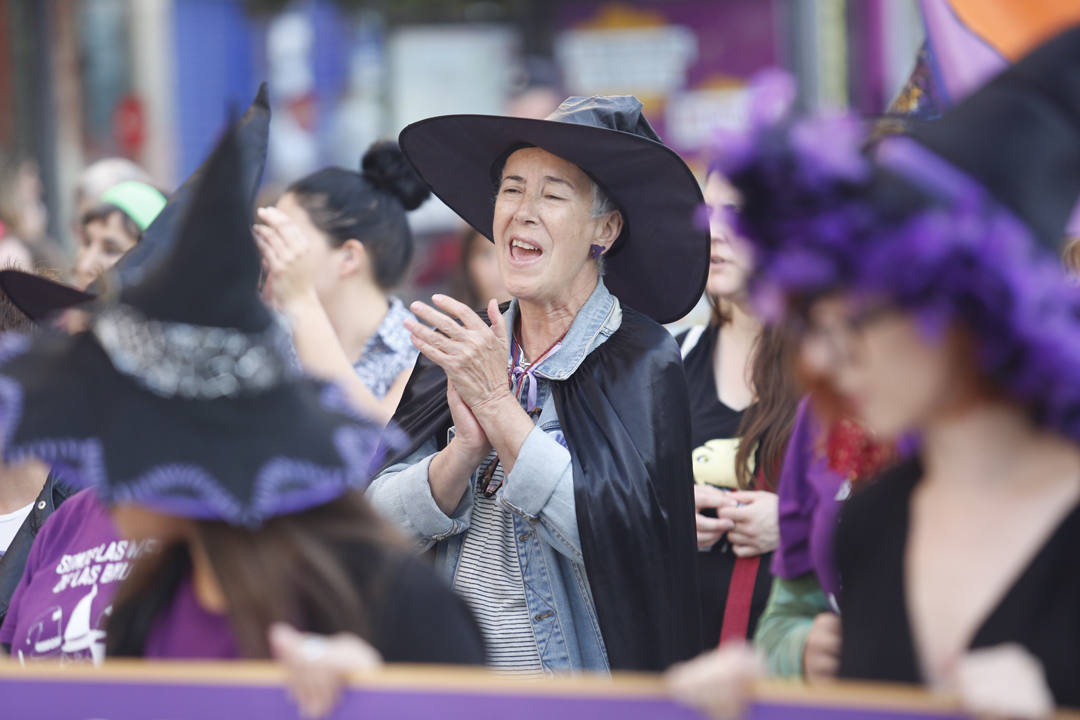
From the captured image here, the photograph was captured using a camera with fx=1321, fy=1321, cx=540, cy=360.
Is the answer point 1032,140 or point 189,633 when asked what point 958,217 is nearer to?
point 1032,140

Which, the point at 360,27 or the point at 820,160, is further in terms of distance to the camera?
the point at 360,27

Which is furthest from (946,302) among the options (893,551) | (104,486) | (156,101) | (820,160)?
(156,101)

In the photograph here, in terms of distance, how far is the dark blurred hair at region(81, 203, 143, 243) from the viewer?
529 centimetres

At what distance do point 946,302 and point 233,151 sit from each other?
40.1 inches

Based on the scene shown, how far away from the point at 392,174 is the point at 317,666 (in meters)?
3.35

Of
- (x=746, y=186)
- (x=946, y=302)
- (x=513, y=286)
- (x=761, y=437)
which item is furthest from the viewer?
(x=761, y=437)

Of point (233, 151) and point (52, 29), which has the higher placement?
point (233, 151)

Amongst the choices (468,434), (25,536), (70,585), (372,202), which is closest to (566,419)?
(468,434)

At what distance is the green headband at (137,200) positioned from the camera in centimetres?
529

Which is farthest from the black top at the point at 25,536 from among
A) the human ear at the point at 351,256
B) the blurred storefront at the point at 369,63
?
the blurred storefront at the point at 369,63

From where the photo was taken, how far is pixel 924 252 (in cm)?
164

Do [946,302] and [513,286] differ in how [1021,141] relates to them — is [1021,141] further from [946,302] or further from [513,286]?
[513,286]

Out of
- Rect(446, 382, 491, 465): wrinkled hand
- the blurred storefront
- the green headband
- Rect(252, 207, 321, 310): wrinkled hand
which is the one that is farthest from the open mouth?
the blurred storefront

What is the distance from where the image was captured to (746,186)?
1790 millimetres
